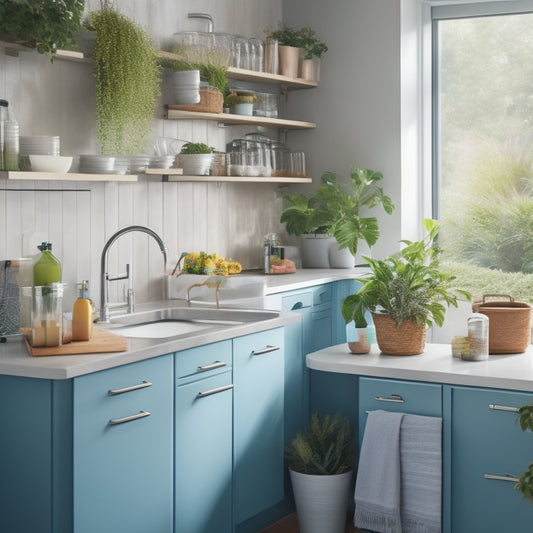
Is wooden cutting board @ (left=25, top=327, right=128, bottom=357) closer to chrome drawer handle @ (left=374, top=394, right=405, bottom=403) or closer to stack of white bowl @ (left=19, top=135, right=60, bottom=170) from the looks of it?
stack of white bowl @ (left=19, top=135, right=60, bottom=170)

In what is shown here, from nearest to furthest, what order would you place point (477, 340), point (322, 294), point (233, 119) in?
point (477, 340) → point (233, 119) → point (322, 294)

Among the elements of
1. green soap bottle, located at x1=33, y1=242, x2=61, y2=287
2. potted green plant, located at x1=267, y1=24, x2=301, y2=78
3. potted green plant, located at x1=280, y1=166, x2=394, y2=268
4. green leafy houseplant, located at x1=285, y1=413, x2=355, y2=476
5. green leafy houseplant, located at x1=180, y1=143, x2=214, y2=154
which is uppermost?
potted green plant, located at x1=267, y1=24, x2=301, y2=78

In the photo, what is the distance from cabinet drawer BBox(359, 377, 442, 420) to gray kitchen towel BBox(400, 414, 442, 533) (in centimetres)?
5

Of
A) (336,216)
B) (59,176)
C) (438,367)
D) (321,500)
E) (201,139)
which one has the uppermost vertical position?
(201,139)

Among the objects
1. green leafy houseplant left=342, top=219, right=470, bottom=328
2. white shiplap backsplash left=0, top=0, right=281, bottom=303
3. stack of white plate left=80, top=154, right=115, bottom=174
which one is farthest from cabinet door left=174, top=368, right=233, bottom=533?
stack of white plate left=80, top=154, right=115, bottom=174

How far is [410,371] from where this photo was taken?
3387 mm

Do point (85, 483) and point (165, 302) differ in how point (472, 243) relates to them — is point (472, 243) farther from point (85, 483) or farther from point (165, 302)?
point (85, 483)

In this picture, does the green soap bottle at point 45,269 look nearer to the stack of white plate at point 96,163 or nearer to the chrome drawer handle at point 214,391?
the stack of white plate at point 96,163

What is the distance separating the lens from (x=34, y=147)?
3396mm

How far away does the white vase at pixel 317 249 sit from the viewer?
5.30 metres

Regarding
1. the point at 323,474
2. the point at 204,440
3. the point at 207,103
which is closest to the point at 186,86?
the point at 207,103

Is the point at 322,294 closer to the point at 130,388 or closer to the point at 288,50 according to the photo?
the point at 288,50

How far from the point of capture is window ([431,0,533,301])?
17.1ft

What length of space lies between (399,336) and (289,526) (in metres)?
1.08
